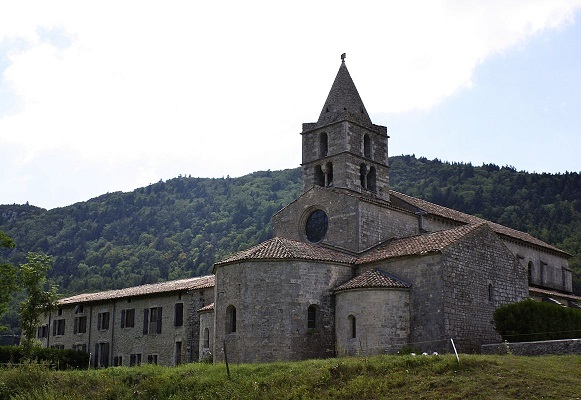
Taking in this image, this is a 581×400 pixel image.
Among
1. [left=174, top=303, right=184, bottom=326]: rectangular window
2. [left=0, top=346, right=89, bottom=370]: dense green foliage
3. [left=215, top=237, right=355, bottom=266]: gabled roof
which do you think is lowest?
[left=0, top=346, right=89, bottom=370]: dense green foliage

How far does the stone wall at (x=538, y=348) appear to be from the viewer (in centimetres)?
2636

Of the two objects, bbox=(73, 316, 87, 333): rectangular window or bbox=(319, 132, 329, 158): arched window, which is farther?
bbox=(73, 316, 87, 333): rectangular window

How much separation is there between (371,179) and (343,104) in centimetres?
491

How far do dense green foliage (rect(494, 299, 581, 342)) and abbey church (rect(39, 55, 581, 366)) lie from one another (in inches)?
61.0

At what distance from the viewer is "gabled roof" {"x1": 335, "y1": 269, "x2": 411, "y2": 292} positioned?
31.2m

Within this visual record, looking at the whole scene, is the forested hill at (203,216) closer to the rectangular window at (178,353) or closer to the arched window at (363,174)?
the arched window at (363,174)

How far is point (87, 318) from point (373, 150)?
2602cm

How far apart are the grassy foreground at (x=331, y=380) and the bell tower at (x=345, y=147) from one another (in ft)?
51.4

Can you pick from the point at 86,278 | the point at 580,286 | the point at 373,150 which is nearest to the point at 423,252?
the point at 373,150

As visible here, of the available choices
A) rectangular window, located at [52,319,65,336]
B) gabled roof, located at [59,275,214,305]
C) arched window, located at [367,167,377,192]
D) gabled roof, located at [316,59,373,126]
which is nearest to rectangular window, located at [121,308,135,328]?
gabled roof, located at [59,275,214,305]

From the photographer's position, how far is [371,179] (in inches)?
1638

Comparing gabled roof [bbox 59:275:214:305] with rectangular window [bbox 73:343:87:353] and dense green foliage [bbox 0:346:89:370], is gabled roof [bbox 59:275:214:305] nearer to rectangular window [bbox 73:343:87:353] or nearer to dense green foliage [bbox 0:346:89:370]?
rectangular window [bbox 73:343:87:353]

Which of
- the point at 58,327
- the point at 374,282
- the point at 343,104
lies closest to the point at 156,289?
the point at 58,327

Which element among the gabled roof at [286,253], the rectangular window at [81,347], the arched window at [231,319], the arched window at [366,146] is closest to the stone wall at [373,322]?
the gabled roof at [286,253]
